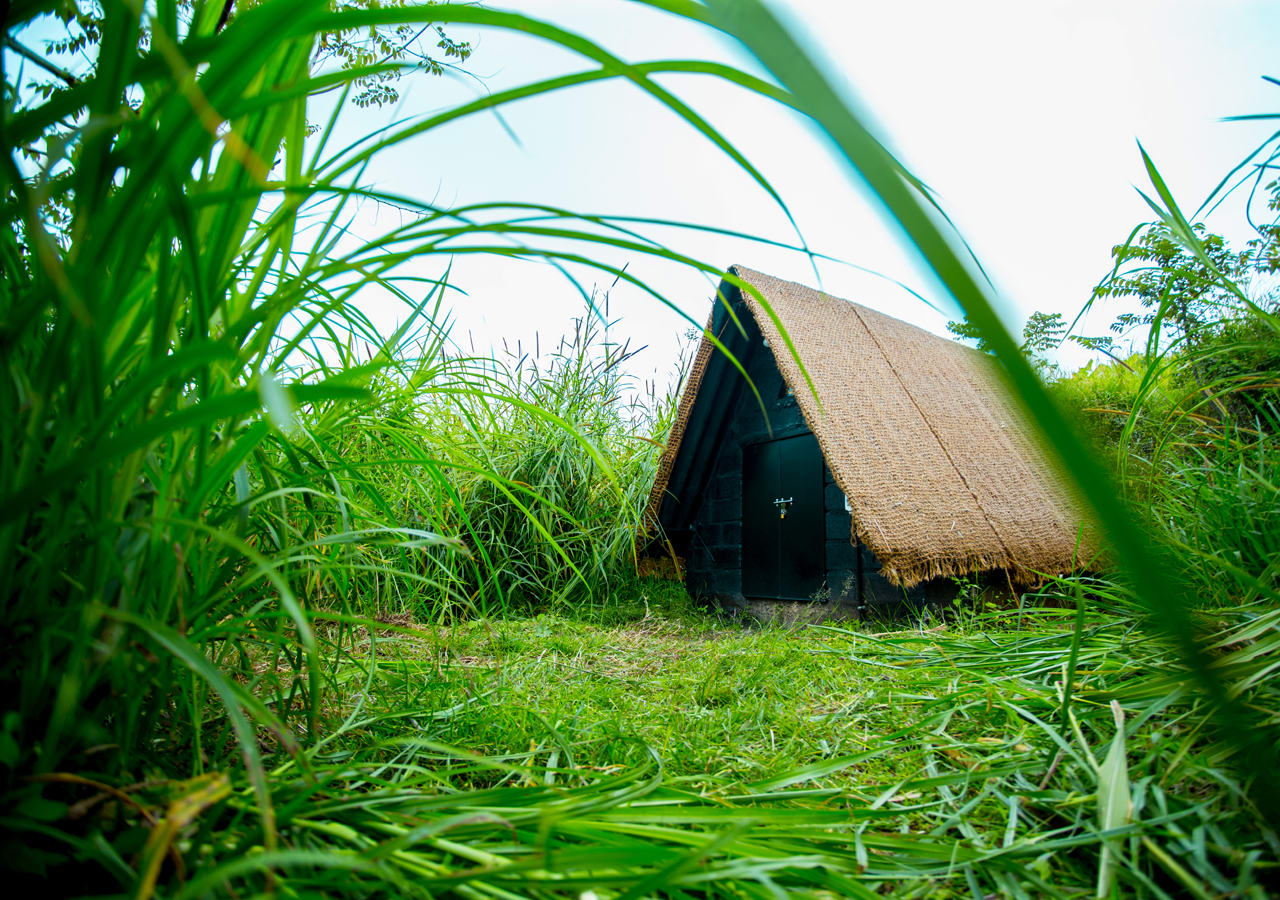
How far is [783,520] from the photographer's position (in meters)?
4.39

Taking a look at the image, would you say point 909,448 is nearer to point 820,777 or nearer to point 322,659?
point 820,777

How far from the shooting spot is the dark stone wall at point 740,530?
3678 millimetres

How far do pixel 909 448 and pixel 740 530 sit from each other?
1.39 meters

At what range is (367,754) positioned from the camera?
90cm

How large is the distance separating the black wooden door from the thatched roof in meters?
0.51

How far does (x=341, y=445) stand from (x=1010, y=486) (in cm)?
412

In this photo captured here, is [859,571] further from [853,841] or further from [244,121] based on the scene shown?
[244,121]

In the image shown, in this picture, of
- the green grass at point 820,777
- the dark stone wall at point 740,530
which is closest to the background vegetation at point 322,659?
the green grass at point 820,777

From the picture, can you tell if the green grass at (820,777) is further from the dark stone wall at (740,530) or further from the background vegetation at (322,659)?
the dark stone wall at (740,530)

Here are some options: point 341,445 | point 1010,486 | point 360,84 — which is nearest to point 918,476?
point 1010,486

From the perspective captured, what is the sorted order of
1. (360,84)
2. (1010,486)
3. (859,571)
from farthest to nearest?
1. (360,84)
2. (1010,486)
3. (859,571)

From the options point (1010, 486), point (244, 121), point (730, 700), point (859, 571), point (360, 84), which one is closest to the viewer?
point (244, 121)

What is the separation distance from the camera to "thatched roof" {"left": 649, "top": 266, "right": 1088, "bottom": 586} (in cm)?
333

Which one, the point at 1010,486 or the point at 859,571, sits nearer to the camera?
the point at 859,571
